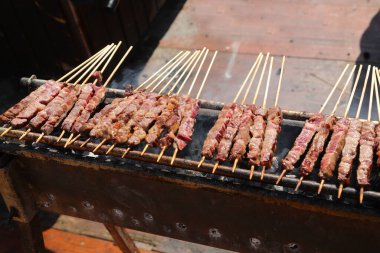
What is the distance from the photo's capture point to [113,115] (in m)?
4.23

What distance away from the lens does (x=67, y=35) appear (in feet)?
25.1

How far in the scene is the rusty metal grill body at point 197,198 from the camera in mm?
3109

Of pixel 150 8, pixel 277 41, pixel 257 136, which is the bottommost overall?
pixel 257 136

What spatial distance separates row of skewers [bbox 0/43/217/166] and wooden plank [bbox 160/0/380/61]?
470 centimetres

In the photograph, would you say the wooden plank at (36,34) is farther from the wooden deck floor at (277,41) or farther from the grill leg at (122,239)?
the grill leg at (122,239)

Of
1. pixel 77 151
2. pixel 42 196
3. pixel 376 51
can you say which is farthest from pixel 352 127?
pixel 376 51

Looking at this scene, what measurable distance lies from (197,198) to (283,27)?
6.64 m

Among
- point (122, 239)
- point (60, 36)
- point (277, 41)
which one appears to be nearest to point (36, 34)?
point (60, 36)

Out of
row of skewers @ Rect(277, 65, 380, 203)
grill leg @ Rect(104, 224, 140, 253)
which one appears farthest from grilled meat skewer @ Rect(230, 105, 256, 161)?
grill leg @ Rect(104, 224, 140, 253)

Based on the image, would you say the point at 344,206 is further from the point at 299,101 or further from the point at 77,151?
the point at 299,101

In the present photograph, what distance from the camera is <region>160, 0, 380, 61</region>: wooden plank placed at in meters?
8.23

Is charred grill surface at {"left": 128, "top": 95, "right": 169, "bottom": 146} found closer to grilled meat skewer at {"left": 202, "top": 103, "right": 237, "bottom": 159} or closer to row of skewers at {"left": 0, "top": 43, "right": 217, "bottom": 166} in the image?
row of skewers at {"left": 0, "top": 43, "right": 217, "bottom": 166}

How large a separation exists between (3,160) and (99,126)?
3.79ft

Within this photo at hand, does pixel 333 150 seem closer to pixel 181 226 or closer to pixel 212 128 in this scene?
pixel 212 128
